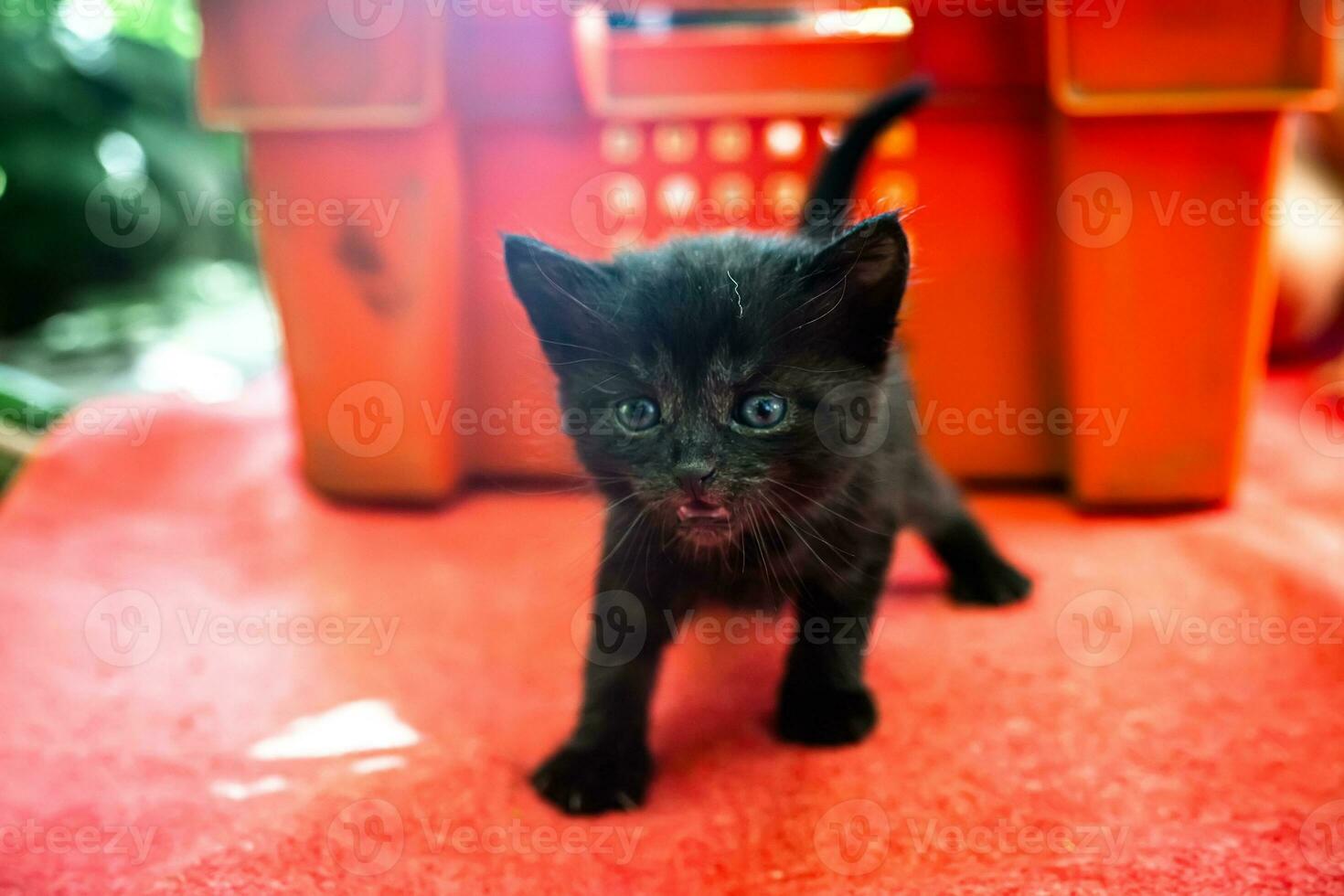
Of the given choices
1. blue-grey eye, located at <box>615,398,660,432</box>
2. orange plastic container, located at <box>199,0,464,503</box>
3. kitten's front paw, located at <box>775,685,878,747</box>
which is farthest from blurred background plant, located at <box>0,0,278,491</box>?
kitten's front paw, located at <box>775,685,878,747</box>

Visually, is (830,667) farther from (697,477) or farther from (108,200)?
(108,200)

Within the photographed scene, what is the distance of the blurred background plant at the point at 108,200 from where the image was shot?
289 cm

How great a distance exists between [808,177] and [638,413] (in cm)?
102

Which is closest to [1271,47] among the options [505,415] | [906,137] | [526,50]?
[906,137]

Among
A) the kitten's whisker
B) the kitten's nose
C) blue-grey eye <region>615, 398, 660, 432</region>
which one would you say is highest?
blue-grey eye <region>615, 398, 660, 432</region>

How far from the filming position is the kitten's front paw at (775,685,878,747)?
1.30 m

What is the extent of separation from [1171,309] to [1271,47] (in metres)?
0.46

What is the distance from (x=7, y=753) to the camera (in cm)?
130

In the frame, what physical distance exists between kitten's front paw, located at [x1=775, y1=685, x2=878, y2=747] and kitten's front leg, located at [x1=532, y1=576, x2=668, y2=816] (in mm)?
199

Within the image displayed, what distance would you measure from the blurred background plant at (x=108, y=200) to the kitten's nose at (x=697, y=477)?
203cm

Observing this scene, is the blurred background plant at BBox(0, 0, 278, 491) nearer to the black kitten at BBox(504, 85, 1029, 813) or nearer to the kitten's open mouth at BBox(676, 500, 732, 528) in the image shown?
the black kitten at BBox(504, 85, 1029, 813)

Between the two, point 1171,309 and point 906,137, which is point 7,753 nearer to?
point 906,137

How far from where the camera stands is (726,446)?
1.07 meters

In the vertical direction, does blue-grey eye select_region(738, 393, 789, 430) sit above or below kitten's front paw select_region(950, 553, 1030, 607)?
above
